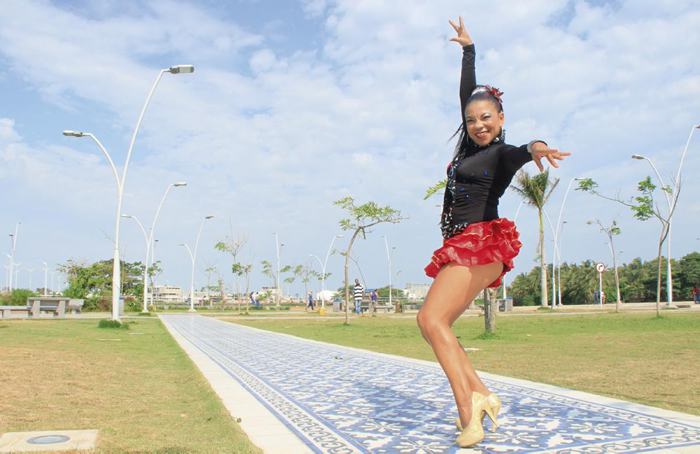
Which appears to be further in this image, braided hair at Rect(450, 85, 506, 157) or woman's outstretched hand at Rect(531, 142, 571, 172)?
braided hair at Rect(450, 85, 506, 157)

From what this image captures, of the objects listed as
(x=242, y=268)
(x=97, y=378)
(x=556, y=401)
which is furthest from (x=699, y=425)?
(x=242, y=268)

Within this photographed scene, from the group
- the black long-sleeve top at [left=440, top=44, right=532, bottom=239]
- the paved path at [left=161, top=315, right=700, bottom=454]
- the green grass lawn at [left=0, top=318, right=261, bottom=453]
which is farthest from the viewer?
the green grass lawn at [left=0, top=318, right=261, bottom=453]

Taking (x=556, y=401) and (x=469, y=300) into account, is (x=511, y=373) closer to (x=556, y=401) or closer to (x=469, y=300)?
(x=556, y=401)

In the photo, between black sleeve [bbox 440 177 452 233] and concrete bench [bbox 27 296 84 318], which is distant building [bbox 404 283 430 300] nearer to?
concrete bench [bbox 27 296 84 318]

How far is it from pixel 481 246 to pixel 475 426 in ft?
3.39

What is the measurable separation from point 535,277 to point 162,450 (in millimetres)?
62860

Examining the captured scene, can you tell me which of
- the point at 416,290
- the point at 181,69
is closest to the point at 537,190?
the point at 181,69

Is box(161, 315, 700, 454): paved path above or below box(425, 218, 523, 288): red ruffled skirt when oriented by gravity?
below

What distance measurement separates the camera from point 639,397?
5.65m

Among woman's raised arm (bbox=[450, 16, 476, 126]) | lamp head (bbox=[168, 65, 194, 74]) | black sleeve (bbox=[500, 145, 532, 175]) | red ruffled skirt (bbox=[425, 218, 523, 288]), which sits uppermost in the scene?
lamp head (bbox=[168, 65, 194, 74])

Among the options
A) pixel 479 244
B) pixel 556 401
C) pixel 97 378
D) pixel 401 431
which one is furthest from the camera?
pixel 97 378

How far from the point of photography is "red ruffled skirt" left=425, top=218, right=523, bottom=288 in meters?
3.56

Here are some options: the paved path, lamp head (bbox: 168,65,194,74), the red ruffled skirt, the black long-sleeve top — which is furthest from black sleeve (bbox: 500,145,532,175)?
lamp head (bbox: 168,65,194,74)

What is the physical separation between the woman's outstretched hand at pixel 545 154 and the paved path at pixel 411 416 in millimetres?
1701
